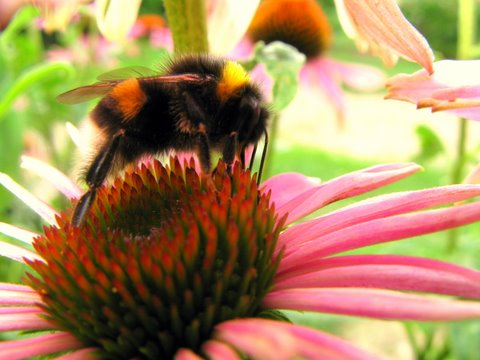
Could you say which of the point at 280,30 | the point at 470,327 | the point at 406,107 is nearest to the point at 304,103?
the point at 406,107

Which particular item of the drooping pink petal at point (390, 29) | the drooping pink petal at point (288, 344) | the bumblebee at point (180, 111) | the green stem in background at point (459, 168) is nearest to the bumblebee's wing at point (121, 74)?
the bumblebee at point (180, 111)

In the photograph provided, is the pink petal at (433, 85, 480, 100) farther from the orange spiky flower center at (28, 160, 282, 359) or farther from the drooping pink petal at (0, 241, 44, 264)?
the drooping pink petal at (0, 241, 44, 264)

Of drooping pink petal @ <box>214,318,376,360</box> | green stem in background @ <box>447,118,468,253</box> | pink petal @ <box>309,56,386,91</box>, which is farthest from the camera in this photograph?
pink petal @ <box>309,56,386,91</box>

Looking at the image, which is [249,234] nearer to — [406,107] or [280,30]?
[280,30]

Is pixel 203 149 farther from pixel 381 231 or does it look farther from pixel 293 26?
pixel 293 26

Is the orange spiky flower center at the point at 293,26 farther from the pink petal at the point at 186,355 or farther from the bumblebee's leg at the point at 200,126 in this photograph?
the pink petal at the point at 186,355

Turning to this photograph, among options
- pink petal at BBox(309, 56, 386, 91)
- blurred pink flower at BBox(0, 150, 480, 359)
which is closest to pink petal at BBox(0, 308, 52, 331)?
blurred pink flower at BBox(0, 150, 480, 359)
